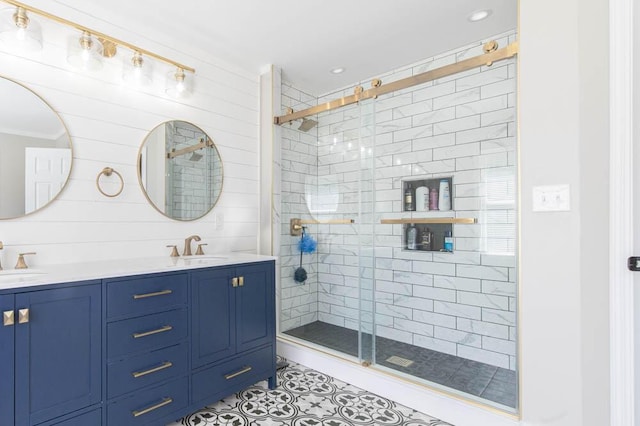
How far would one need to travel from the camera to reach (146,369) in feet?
5.62

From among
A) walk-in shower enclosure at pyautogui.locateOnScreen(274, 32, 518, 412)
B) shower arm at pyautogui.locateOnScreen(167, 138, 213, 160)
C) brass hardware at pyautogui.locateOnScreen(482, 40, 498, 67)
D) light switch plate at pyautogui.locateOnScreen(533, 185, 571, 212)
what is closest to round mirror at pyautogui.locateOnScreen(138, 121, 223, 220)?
shower arm at pyautogui.locateOnScreen(167, 138, 213, 160)

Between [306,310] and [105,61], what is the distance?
8.18 feet

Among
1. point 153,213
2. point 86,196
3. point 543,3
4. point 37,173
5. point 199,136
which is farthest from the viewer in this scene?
point 199,136

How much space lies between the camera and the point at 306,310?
10.1 feet

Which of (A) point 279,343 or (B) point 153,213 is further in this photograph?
(A) point 279,343

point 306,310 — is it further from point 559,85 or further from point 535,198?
point 559,85

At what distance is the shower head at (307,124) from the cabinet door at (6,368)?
2.34 meters

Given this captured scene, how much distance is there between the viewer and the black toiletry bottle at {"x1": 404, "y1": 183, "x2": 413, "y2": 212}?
8.98ft

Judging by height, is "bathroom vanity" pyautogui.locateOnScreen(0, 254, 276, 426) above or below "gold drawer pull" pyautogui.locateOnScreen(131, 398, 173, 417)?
above

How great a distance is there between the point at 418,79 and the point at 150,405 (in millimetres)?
2560

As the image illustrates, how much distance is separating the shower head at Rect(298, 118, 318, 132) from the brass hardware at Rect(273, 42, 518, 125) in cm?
7

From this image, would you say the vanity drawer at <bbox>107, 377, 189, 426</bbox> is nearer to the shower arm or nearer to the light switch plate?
the shower arm

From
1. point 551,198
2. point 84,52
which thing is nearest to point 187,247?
point 84,52

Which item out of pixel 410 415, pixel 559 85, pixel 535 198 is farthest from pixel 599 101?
pixel 410 415
